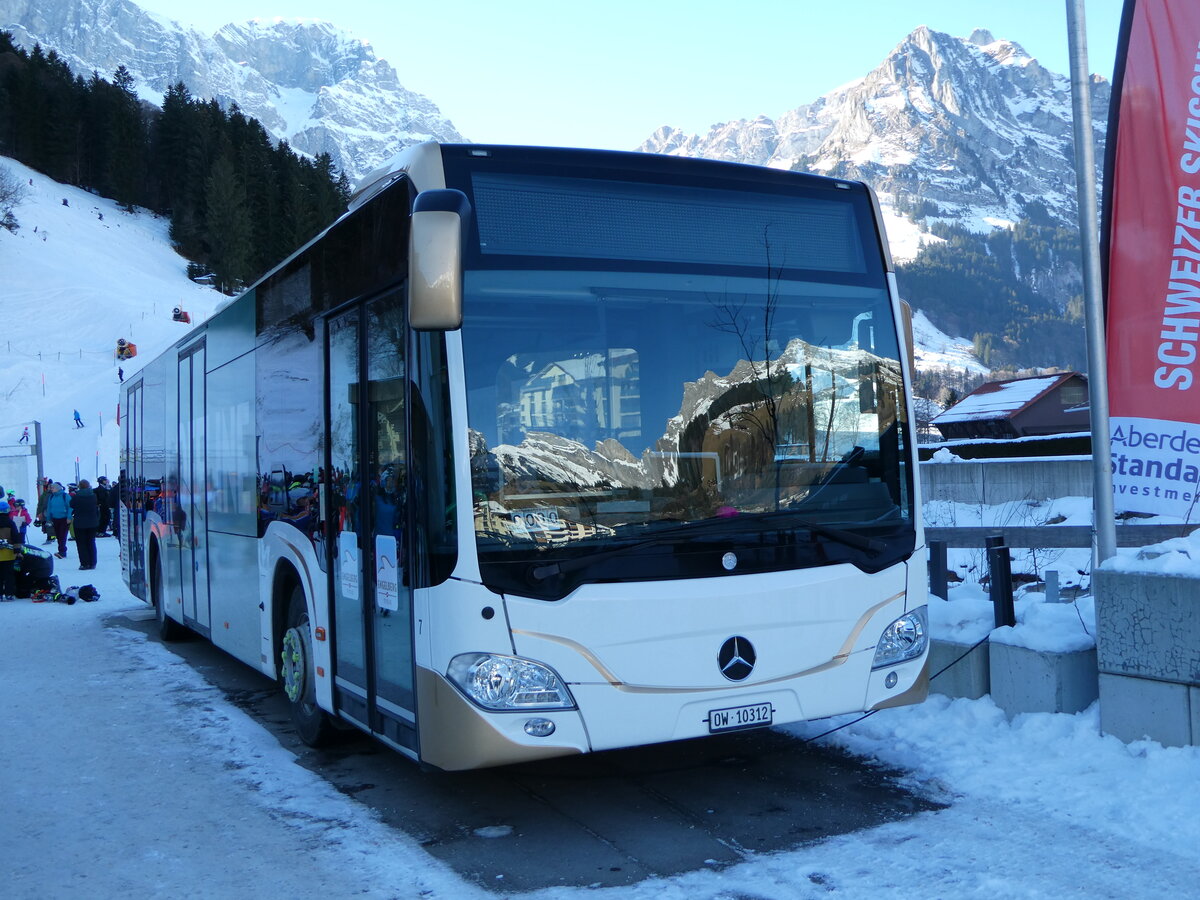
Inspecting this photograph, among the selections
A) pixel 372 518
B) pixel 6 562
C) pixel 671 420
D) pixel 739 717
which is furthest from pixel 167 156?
pixel 739 717

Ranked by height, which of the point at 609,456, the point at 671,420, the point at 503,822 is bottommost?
the point at 503,822

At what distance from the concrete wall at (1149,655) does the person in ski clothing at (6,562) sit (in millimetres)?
14791

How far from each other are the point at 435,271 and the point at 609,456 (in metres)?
1.04

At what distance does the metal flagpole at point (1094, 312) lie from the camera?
22.1 ft

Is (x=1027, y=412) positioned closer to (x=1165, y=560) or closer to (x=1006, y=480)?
(x=1006, y=480)

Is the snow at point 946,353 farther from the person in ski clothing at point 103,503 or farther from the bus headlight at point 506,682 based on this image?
A: the bus headlight at point 506,682

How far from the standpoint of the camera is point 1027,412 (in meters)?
52.8

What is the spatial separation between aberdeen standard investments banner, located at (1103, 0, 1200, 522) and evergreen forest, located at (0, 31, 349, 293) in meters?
96.0

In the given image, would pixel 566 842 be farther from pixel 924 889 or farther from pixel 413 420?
pixel 413 420

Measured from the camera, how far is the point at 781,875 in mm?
4594

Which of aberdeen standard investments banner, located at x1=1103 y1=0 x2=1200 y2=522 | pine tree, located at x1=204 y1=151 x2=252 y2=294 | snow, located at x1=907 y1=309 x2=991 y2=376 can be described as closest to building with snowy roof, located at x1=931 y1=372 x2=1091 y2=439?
Result: aberdeen standard investments banner, located at x1=1103 y1=0 x2=1200 y2=522

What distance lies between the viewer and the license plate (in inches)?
199

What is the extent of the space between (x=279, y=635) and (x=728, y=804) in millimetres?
3197

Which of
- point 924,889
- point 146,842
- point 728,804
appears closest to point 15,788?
point 146,842
